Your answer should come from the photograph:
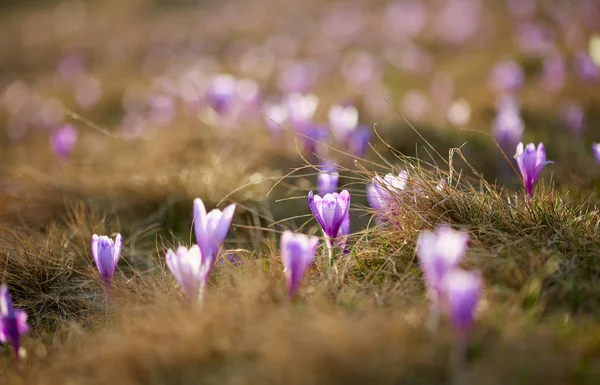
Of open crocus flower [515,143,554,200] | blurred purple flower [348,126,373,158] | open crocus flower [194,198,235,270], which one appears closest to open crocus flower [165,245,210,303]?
open crocus flower [194,198,235,270]

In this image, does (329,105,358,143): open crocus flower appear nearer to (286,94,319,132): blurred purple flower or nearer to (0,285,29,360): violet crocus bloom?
(286,94,319,132): blurred purple flower

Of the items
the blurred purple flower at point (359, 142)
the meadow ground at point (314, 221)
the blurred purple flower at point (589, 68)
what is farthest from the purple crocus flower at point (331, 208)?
the blurred purple flower at point (589, 68)

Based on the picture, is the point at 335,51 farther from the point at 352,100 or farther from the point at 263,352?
the point at 263,352

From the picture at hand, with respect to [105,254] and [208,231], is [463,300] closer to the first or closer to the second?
[208,231]

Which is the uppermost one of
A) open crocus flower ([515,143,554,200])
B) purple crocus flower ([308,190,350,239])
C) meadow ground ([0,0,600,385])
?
open crocus flower ([515,143,554,200])

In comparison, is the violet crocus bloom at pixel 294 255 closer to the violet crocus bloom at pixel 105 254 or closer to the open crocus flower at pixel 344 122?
the violet crocus bloom at pixel 105 254

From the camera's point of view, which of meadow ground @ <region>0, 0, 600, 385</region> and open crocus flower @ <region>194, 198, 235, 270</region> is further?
open crocus flower @ <region>194, 198, 235, 270</region>

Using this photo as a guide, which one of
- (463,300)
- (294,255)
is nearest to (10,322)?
(294,255)
